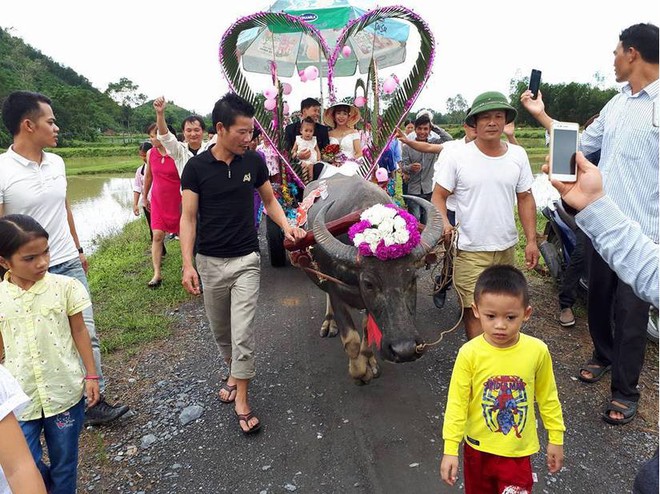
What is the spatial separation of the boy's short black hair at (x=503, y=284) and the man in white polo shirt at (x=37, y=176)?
2.47 m

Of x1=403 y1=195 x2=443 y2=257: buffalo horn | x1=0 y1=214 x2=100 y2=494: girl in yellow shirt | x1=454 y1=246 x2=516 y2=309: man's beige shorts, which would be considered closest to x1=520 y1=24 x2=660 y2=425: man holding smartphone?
x1=454 y1=246 x2=516 y2=309: man's beige shorts

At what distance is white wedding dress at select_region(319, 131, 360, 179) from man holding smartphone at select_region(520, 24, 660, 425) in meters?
2.60

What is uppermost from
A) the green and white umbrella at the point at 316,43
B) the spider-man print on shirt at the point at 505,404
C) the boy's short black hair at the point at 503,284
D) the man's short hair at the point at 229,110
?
the green and white umbrella at the point at 316,43

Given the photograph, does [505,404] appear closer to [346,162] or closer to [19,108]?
[19,108]

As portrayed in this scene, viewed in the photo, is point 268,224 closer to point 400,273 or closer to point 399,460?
point 400,273

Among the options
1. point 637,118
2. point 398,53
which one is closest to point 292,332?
point 637,118

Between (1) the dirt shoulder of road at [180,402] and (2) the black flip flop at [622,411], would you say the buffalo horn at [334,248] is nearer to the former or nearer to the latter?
(1) the dirt shoulder of road at [180,402]

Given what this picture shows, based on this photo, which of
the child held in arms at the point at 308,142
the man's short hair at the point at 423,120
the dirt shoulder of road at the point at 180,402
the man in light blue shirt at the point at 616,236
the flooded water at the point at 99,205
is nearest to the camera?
the man in light blue shirt at the point at 616,236

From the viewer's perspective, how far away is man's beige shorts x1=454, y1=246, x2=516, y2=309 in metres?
3.13

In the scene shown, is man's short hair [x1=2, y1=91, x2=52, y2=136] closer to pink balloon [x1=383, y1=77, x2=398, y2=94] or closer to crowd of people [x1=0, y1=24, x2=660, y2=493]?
crowd of people [x1=0, y1=24, x2=660, y2=493]

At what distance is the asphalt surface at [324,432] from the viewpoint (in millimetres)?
2445

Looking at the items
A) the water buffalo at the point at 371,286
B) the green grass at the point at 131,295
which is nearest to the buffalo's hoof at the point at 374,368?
the water buffalo at the point at 371,286

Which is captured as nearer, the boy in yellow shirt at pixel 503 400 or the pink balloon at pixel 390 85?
the boy in yellow shirt at pixel 503 400

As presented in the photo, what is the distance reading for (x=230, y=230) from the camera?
9.89ft
